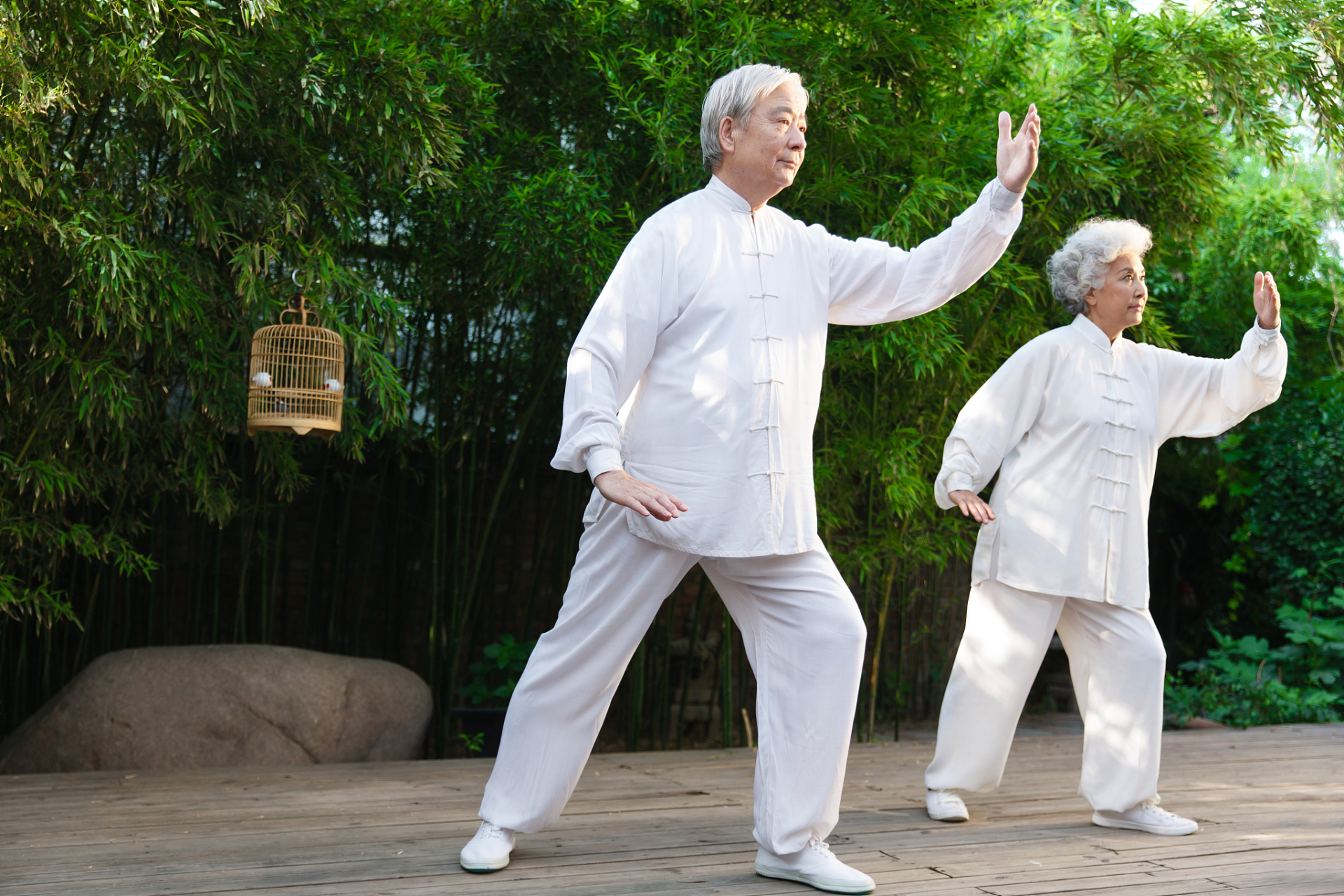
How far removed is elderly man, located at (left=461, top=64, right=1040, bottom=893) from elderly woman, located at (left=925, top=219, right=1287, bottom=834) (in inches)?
24.4

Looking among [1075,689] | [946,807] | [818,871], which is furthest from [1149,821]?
[818,871]

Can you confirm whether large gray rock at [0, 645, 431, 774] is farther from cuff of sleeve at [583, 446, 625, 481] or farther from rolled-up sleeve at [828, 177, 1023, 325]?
rolled-up sleeve at [828, 177, 1023, 325]

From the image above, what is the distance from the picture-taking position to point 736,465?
1930mm

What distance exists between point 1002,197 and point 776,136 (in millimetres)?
391

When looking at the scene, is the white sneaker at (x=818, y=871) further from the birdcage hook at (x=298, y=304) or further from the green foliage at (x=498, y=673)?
the green foliage at (x=498, y=673)

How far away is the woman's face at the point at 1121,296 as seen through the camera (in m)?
2.56

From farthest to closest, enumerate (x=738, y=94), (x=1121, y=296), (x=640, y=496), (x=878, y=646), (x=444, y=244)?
(x=878, y=646), (x=444, y=244), (x=1121, y=296), (x=738, y=94), (x=640, y=496)

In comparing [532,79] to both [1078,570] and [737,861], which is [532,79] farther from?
[737,861]

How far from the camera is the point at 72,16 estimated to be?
2.38 meters

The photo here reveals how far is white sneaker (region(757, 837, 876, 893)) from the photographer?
1.88 m

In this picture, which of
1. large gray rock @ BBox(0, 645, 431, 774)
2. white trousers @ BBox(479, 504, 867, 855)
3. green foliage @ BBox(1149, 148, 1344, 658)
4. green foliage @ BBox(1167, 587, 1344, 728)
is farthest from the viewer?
green foliage @ BBox(1149, 148, 1344, 658)

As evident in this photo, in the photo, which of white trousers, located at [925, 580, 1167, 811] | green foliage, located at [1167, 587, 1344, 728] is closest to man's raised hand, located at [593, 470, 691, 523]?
white trousers, located at [925, 580, 1167, 811]

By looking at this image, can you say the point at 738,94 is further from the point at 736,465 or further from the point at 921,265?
the point at 736,465

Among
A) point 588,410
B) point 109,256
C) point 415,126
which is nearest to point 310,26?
point 415,126
